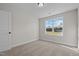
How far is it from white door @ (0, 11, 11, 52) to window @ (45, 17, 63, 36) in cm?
353

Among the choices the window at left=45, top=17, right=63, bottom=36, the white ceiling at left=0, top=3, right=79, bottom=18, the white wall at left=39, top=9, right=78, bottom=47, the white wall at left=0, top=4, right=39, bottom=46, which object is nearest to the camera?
the white ceiling at left=0, top=3, right=79, bottom=18

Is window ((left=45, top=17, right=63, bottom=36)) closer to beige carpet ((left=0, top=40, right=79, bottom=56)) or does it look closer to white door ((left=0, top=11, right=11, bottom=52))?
beige carpet ((left=0, top=40, right=79, bottom=56))

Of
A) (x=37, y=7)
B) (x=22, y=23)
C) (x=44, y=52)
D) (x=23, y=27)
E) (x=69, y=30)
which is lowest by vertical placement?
(x=44, y=52)

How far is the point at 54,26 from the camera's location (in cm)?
661

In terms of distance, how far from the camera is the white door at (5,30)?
4.00 meters

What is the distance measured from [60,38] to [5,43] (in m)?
3.73

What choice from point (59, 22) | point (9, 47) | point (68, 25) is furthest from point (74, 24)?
point (9, 47)

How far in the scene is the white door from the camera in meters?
4.00

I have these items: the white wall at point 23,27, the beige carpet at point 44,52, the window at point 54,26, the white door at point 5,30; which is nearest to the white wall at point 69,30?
the window at point 54,26

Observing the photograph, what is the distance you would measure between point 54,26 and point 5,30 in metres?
3.83

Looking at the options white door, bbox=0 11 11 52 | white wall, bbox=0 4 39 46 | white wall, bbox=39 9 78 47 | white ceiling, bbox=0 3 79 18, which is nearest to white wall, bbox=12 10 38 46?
white wall, bbox=0 4 39 46

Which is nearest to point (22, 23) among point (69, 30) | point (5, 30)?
point (5, 30)

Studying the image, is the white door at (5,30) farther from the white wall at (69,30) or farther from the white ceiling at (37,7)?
the white wall at (69,30)

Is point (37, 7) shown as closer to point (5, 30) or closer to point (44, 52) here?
point (5, 30)
